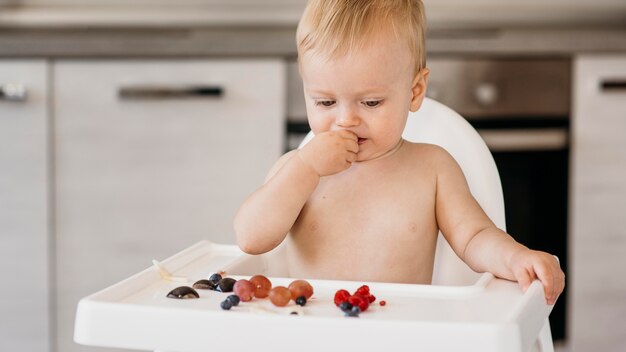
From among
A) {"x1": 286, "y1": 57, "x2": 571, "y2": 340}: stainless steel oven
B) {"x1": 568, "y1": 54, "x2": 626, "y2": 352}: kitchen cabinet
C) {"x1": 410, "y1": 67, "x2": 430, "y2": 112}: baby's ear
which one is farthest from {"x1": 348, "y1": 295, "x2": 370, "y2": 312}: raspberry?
{"x1": 568, "y1": 54, "x2": 626, "y2": 352}: kitchen cabinet

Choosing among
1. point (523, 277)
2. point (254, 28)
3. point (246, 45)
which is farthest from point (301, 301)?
point (254, 28)

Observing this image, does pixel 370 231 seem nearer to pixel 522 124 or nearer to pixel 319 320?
pixel 319 320

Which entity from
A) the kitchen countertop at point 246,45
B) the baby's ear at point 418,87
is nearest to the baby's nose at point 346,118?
the baby's ear at point 418,87

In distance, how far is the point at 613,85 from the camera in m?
2.20

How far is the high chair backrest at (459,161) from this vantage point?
4.32ft

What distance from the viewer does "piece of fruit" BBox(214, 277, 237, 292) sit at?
37.2 inches

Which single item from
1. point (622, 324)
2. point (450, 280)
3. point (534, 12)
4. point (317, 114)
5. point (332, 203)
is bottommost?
point (622, 324)

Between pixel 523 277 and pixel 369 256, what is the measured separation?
28 cm

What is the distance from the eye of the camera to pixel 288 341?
797 mm

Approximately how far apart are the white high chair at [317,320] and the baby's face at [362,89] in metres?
0.23

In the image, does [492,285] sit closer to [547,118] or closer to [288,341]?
[288,341]

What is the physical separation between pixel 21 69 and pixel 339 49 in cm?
126

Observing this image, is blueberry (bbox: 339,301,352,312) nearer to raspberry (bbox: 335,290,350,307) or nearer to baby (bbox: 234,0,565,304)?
raspberry (bbox: 335,290,350,307)

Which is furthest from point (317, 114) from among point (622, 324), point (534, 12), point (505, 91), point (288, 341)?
point (534, 12)
